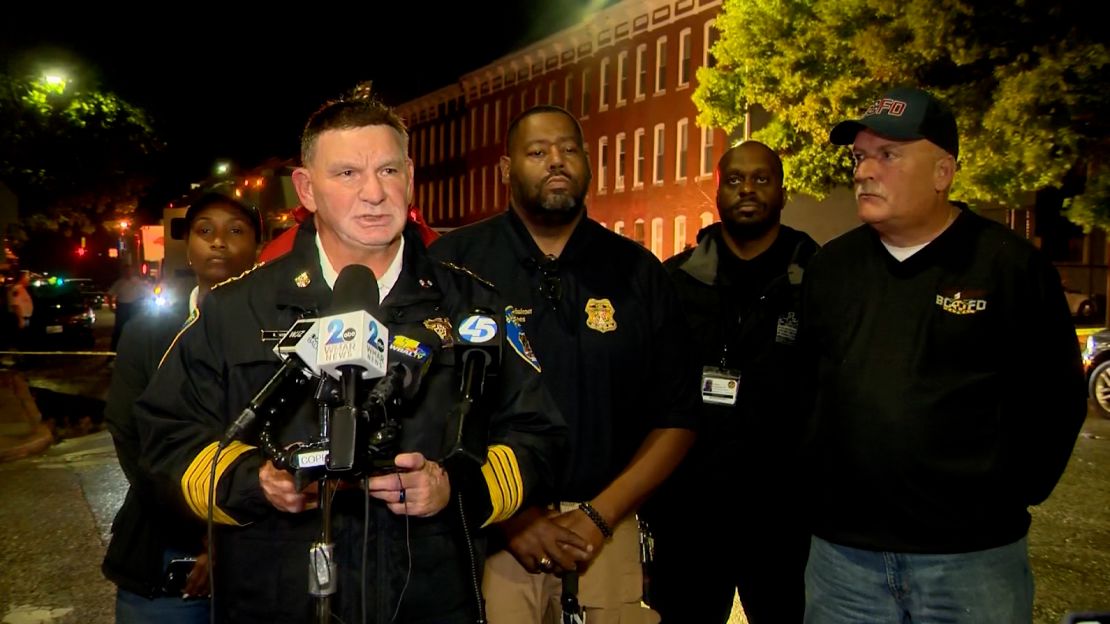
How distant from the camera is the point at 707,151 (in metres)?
34.1

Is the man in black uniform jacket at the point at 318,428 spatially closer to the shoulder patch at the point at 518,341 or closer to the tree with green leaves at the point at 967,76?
the shoulder patch at the point at 518,341

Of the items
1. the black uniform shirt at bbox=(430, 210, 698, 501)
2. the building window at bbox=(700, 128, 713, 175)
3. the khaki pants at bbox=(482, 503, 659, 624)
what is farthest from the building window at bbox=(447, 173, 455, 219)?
the khaki pants at bbox=(482, 503, 659, 624)

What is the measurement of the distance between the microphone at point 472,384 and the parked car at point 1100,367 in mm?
12356

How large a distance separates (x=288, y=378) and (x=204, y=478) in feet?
1.59

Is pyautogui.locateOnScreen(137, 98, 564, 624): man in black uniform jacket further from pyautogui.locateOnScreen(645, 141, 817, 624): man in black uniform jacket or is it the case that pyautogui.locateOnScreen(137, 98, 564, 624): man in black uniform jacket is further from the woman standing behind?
pyautogui.locateOnScreen(645, 141, 817, 624): man in black uniform jacket

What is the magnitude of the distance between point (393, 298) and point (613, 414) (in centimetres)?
127

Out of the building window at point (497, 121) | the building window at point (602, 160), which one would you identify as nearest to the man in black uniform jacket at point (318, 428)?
the building window at point (602, 160)

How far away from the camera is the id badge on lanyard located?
392 cm

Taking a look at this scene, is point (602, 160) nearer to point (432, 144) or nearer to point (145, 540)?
point (432, 144)

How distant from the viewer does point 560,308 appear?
139 inches

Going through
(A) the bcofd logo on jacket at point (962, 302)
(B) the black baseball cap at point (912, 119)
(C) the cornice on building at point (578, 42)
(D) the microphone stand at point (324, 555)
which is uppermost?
(C) the cornice on building at point (578, 42)

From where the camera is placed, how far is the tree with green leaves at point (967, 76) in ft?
48.6

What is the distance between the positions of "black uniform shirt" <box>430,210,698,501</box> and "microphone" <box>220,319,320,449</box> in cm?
144

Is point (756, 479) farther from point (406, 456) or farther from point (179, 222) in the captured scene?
point (179, 222)
